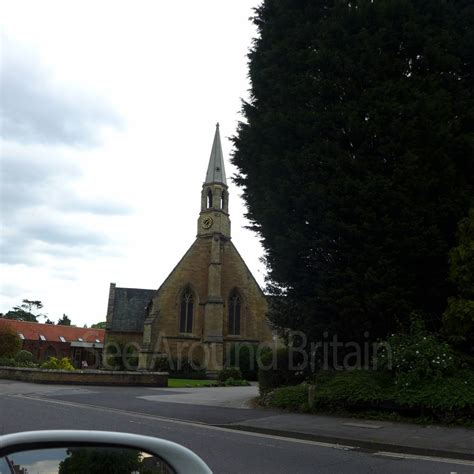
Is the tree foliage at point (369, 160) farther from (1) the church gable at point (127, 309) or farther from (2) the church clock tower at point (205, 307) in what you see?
(1) the church gable at point (127, 309)

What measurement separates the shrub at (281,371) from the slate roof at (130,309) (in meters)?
32.4

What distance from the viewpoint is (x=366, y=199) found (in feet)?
45.2

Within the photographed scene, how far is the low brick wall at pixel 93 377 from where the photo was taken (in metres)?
25.4

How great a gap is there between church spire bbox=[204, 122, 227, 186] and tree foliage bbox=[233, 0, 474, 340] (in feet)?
116

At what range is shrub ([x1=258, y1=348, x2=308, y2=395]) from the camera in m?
16.8

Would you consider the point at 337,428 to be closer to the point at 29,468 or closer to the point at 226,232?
the point at 29,468

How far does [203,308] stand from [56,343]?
34799 millimetres

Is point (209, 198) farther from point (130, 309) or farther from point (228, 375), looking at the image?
point (228, 375)

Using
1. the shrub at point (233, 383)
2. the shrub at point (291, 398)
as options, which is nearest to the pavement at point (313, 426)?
the shrub at point (291, 398)

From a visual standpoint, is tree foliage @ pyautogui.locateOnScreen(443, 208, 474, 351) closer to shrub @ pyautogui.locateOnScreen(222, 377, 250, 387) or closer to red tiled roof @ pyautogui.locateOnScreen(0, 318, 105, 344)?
shrub @ pyautogui.locateOnScreen(222, 377, 250, 387)

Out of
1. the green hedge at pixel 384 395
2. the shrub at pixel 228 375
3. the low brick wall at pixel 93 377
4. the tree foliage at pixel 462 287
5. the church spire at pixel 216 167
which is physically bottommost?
the shrub at pixel 228 375

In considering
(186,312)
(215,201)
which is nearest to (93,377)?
(186,312)

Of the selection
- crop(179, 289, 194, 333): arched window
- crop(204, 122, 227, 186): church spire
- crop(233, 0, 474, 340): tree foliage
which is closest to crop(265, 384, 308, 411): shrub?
crop(233, 0, 474, 340): tree foliage

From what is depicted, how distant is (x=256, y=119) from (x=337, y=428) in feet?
33.4
